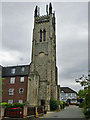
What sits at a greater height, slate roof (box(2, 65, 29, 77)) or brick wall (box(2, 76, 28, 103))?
slate roof (box(2, 65, 29, 77))

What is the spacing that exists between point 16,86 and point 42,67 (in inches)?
340

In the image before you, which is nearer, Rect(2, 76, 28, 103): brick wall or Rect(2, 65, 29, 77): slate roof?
Rect(2, 76, 28, 103): brick wall

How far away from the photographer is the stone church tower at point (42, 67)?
3366cm

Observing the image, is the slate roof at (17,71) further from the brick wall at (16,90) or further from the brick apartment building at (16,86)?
the brick wall at (16,90)

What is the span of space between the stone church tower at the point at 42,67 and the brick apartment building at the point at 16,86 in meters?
1.77

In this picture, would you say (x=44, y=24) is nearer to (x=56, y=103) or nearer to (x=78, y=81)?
(x=56, y=103)

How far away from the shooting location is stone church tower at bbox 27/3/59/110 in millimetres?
33656

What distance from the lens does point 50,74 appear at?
36.7m

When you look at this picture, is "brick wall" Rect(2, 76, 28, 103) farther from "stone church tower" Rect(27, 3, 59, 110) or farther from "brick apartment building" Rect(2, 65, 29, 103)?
"stone church tower" Rect(27, 3, 59, 110)

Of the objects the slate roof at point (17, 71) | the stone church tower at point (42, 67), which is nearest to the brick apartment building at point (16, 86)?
the slate roof at point (17, 71)

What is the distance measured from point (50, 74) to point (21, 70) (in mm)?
8264

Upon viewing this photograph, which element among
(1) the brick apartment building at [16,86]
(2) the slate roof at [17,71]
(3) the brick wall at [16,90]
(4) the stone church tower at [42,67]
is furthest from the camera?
(2) the slate roof at [17,71]

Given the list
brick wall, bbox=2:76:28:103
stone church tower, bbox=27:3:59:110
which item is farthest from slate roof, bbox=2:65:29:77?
stone church tower, bbox=27:3:59:110

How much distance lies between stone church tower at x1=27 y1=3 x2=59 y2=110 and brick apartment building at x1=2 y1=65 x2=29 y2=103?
5.82 ft
